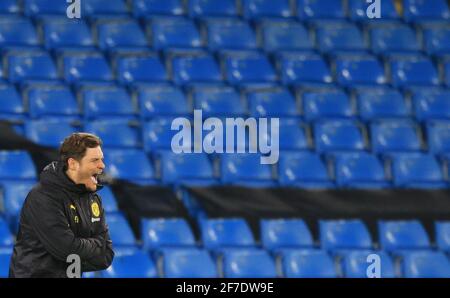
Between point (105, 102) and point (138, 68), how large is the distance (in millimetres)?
352

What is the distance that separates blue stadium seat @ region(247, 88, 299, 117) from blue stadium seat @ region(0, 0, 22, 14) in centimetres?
127

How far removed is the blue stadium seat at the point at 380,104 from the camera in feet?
18.8

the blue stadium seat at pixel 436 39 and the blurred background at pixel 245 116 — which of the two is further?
the blue stadium seat at pixel 436 39

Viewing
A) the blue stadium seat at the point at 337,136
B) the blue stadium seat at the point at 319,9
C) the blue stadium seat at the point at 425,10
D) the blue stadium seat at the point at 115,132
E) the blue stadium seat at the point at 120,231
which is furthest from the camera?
the blue stadium seat at the point at 425,10

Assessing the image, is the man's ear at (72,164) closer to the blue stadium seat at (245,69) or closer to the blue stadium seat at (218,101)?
the blue stadium seat at (218,101)

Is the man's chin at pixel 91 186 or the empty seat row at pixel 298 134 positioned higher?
the empty seat row at pixel 298 134

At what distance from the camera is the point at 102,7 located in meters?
5.94

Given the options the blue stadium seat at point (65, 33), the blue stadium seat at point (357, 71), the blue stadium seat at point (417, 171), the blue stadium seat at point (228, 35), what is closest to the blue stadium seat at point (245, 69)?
the blue stadium seat at point (228, 35)

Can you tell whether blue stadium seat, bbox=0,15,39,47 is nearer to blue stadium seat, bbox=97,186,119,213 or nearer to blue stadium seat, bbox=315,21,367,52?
blue stadium seat, bbox=97,186,119,213

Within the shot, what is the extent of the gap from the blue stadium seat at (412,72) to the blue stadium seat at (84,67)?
1.54 m
